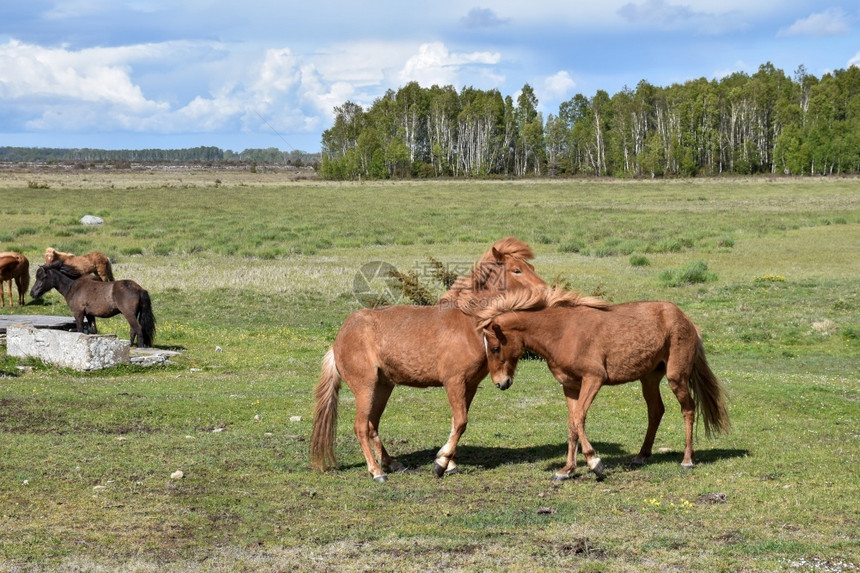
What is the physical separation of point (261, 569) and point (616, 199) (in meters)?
70.6

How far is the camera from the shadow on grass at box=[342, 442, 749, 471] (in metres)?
9.65

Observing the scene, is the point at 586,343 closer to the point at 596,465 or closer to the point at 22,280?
the point at 596,465

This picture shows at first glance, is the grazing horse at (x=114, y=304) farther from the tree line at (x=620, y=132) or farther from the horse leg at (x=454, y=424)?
the tree line at (x=620, y=132)

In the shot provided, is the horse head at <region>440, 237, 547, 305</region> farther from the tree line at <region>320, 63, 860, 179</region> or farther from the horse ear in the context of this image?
the tree line at <region>320, 63, 860, 179</region>

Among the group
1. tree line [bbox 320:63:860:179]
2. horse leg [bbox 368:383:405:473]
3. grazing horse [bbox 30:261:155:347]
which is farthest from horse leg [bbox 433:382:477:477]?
tree line [bbox 320:63:860:179]

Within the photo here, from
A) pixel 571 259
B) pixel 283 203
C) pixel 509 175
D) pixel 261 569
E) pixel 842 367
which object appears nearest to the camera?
pixel 261 569

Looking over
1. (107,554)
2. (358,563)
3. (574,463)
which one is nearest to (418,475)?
(574,463)

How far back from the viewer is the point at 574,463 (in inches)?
345

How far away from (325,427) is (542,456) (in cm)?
261

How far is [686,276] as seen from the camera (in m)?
29.2

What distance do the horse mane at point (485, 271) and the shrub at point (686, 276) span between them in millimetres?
19408

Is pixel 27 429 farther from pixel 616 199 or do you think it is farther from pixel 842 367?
pixel 616 199
